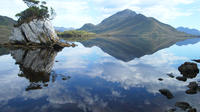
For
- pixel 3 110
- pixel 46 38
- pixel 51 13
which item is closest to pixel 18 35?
pixel 46 38

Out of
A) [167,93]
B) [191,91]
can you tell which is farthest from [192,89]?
[167,93]

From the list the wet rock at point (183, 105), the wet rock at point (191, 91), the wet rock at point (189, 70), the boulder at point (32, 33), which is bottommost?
the wet rock at point (183, 105)

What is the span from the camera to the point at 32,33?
87000 mm

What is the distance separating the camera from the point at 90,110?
17.8 metres

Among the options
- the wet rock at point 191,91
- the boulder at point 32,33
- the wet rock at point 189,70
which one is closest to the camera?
the wet rock at point 191,91

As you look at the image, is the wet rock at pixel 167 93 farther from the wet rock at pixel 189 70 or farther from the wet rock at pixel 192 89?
the wet rock at pixel 189 70

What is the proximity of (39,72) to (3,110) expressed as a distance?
15.7m

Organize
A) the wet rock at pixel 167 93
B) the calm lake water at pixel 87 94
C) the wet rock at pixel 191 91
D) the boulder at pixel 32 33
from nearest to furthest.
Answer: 1. the calm lake water at pixel 87 94
2. the wet rock at pixel 167 93
3. the wet rock at pixel 191 91
4. the boulder at pixel 32 33

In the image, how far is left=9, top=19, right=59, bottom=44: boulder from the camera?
87062 mm

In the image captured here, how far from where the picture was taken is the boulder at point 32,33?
87.1 metres

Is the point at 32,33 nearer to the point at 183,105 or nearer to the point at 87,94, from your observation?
the point at 87,94

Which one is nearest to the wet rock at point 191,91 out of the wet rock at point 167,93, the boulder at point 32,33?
the wet rock at point 167,93

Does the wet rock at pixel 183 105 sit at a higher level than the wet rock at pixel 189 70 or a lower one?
lower

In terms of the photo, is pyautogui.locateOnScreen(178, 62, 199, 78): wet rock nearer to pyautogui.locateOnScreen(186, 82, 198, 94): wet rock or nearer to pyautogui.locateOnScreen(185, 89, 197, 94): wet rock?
pyautogui.locateOnScreen(186, 82, 198, 94): wet rock
